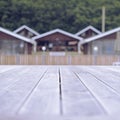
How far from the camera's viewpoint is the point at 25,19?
169ft

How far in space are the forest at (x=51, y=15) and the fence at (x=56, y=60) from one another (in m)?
19.0

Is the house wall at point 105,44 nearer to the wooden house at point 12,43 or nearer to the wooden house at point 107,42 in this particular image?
the wooden house at point 107,42

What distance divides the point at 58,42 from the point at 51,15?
1595 centimetres

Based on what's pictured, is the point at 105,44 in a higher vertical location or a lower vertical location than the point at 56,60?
higher

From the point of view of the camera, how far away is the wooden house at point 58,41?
35.8 metres

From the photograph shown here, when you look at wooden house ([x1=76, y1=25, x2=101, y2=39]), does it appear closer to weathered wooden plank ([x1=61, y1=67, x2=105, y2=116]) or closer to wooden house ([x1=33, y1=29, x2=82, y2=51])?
wooden house ([x1=33, y1=29, x2=82, y2=51])

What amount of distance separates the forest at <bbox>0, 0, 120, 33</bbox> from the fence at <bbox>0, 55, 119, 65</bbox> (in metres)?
19.0

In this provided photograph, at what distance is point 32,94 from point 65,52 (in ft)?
98.7

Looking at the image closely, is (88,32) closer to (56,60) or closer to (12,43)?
(56,60)

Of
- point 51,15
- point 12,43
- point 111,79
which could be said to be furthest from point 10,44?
point 111,79

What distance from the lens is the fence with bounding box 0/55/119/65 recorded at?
31094mm

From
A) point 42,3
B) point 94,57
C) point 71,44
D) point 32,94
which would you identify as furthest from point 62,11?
point 32,94

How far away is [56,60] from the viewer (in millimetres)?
31562

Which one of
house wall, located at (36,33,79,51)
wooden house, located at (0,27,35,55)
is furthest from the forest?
wooden house, located at (0,27,35,55)
